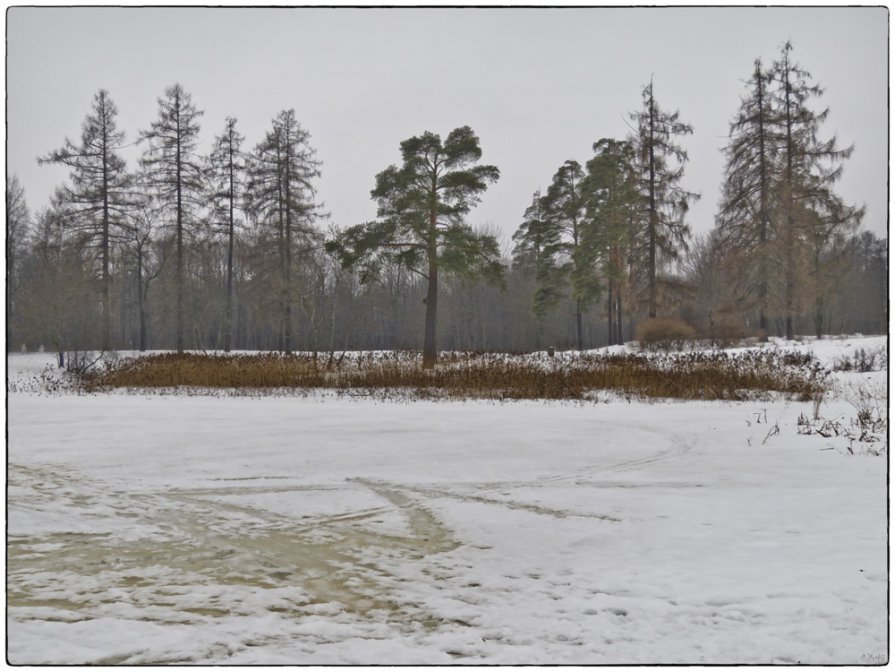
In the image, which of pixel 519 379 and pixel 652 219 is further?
pixel 652 219

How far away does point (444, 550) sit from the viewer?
3.78 meters

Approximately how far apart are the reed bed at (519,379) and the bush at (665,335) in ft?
17.6

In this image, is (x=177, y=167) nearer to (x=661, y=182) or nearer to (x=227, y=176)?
(x=227, y=176)

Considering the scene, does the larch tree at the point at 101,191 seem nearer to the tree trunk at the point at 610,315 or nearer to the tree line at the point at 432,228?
the tree line at the point at 432,228

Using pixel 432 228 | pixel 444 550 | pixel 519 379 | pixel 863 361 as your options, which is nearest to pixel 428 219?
pixel 432 228

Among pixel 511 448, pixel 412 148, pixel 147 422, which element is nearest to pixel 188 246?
pixel 412 148

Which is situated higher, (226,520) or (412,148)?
(412,148)

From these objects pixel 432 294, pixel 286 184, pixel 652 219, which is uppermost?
pixel 286 184

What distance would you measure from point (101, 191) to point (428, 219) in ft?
52.8

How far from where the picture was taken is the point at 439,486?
539 centimetres

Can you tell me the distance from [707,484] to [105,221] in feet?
95.6

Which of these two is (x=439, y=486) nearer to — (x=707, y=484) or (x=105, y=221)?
(x=707, y=484)

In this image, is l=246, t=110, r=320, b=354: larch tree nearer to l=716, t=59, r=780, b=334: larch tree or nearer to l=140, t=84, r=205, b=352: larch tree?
l=140, t=84, r=205, b=352: larch tree

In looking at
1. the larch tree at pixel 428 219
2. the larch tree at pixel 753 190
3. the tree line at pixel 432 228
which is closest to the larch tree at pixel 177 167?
the tree line at pixel 432 228
